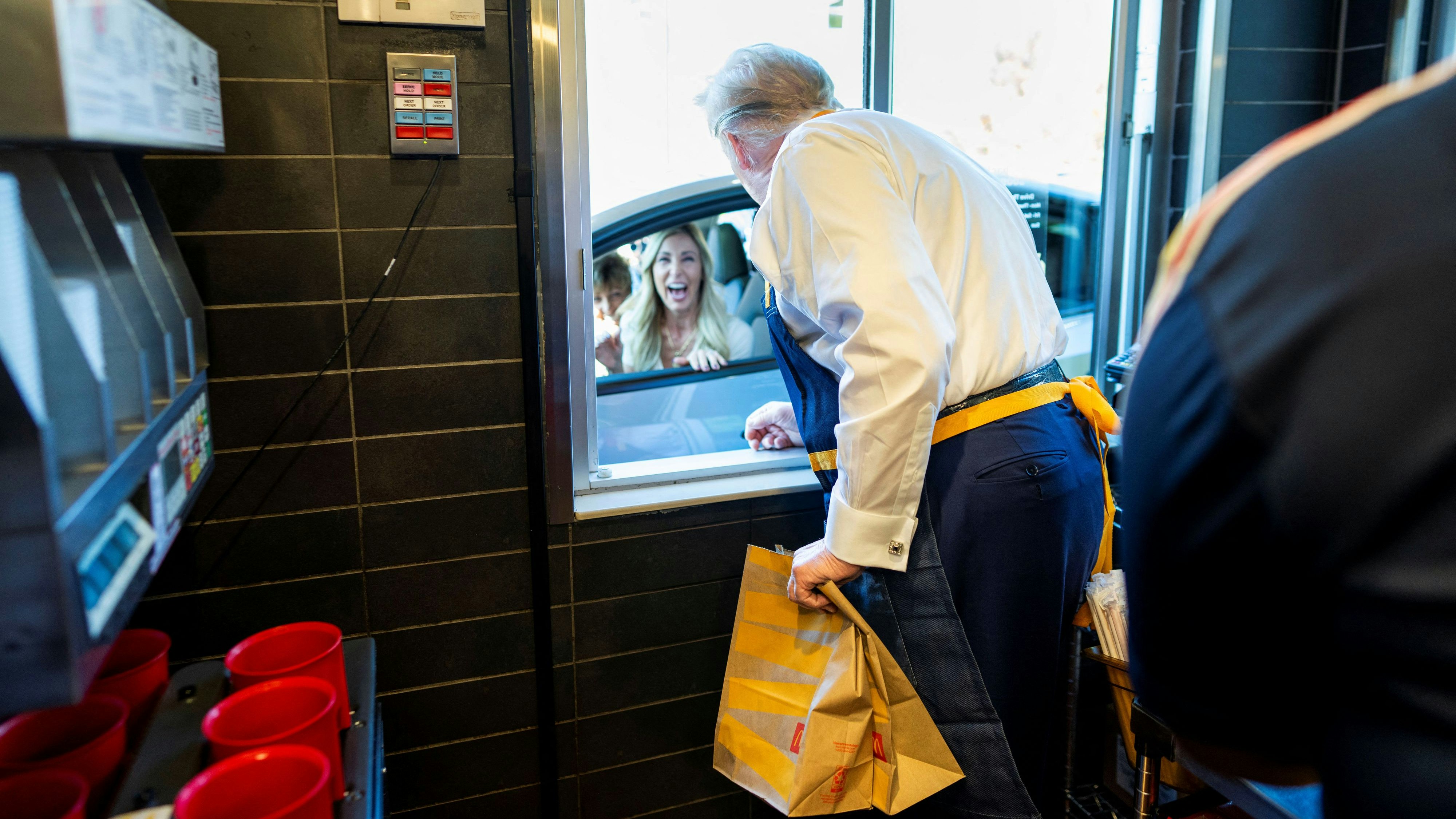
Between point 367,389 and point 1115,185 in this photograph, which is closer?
point 367,389

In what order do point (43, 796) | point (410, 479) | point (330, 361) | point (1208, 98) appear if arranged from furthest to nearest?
1. point (1208, 98)
2. point (410, 479)
3. point (330, 361)
4. point (43, 796)

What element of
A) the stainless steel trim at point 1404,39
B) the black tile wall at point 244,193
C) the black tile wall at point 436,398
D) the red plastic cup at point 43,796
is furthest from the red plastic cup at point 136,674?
the stainless steel trim at point 1404,39

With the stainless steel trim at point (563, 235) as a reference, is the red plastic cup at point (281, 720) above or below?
below

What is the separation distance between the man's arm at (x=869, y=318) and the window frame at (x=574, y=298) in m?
0.52

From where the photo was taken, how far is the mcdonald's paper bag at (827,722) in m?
1.41

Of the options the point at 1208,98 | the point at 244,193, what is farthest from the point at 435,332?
the point at 1208,98

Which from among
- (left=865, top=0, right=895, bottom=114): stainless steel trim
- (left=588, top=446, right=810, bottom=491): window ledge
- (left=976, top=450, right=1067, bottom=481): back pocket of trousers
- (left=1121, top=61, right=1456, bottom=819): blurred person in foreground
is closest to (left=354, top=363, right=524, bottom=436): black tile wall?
(left=588, top=446, right=810, bottom=491): window ledge

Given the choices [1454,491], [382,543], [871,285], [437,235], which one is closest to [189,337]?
[437,235]

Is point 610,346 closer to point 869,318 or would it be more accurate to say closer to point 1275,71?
point 869,318

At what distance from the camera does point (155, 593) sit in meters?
1.62

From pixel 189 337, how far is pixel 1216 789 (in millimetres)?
1514

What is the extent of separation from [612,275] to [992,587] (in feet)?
7.12

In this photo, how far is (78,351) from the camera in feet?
2.29

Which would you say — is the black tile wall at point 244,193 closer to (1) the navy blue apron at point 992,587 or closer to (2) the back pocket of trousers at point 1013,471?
(1) the navy blue apron at point 992,587
